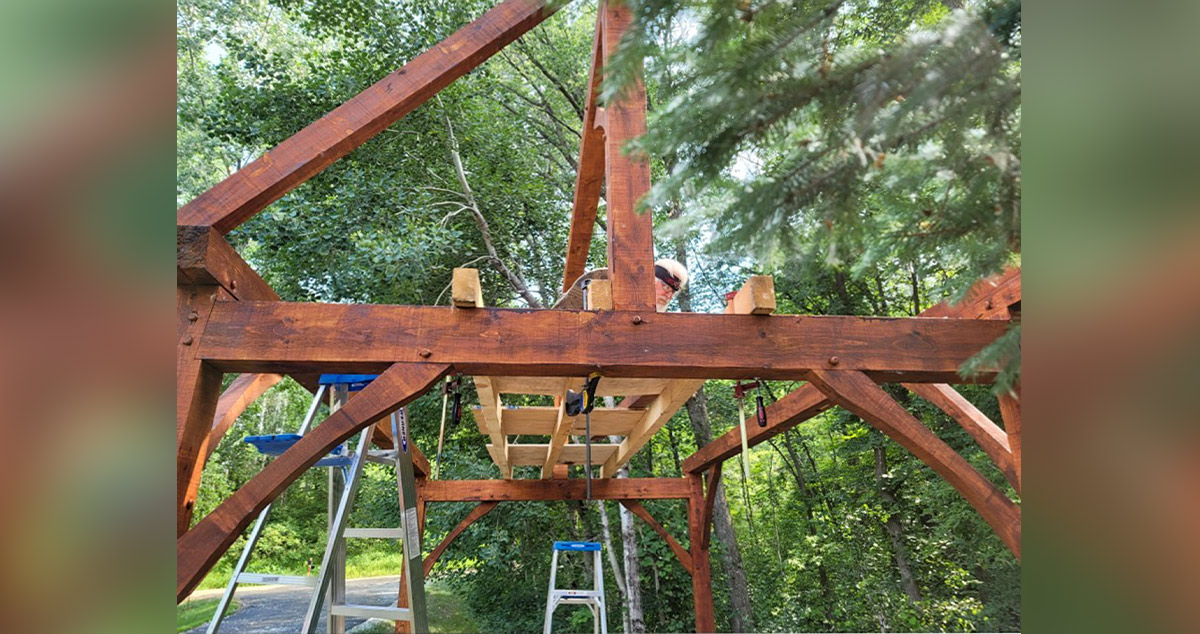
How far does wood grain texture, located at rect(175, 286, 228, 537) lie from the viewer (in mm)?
2025

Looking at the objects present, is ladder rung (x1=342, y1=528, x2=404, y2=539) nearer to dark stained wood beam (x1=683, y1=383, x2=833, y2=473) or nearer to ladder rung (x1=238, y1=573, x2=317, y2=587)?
ladder rung (x1=238, y1=573, x2=317, y2=587)

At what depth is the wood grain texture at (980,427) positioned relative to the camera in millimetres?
2467

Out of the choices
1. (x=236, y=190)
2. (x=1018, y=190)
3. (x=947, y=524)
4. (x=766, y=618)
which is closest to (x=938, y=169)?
(x=1018, y=190)

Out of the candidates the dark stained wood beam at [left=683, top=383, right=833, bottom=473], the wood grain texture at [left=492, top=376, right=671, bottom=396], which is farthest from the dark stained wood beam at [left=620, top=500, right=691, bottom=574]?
the wood grain texture at [left=492, top=376, right=671, bottom=396]

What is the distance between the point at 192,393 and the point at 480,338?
79 centimetres

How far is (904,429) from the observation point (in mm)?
2332

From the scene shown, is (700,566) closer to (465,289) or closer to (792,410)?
(792,410)

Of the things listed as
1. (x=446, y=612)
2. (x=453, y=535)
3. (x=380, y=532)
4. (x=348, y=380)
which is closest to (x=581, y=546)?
(x=453, y=535)

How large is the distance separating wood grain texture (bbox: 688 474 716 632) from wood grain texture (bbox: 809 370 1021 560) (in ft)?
9.59

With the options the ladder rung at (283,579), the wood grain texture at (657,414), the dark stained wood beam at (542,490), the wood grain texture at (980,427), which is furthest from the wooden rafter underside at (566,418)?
the ladder rung at (283,579)

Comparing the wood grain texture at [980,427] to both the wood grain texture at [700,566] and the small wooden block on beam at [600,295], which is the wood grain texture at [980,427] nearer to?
the small wooden block on beam at [600,295]

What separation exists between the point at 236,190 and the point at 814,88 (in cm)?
169
